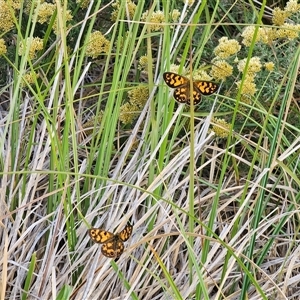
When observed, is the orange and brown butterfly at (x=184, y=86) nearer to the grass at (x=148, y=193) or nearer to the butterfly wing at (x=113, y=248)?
the grass at (x=148, y=193)

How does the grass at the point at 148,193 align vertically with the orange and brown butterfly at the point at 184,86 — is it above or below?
below

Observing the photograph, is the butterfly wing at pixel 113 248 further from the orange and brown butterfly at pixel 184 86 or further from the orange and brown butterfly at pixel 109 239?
the orange and brown butterfly at pixel 184 86

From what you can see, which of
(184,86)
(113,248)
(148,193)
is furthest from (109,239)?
(184,86)

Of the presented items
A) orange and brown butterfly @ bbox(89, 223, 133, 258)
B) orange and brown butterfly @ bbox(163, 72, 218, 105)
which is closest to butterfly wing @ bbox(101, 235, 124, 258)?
orange and brown butterfly @ bbox(89, 223, 133, 258)

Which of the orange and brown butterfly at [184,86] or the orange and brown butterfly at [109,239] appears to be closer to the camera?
the orange and brown butterfly at [109,239]

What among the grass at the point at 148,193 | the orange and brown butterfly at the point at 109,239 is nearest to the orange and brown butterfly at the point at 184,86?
the grass at the point at 148,193

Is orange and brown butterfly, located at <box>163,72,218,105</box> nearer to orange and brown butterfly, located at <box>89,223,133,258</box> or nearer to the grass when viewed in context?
the grass

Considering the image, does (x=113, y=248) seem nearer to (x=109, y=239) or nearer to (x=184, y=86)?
(x=109, y=239)

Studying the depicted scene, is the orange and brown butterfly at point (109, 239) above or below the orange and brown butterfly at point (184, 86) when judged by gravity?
below

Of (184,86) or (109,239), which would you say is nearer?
(109,239)

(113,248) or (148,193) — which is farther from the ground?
(148,193)


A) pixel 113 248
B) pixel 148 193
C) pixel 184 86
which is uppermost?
pixel 184 86
